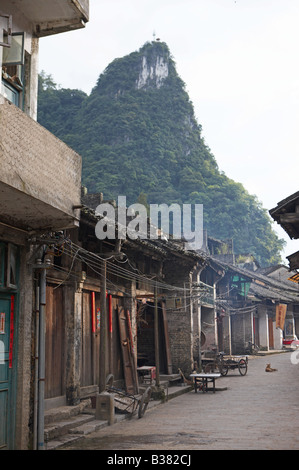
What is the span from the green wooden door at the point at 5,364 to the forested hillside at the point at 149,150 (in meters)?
58.2

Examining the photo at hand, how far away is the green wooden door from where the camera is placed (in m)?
8.24

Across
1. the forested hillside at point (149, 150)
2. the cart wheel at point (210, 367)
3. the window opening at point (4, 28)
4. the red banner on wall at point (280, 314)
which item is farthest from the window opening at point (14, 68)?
the forested hillside at point (149, 150)

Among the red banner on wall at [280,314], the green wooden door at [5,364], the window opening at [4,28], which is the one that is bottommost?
the green wooden door at [5,364]

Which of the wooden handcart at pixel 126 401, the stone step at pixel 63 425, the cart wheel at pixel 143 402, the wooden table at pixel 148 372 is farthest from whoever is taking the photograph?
the wooden table at pixel 148 372

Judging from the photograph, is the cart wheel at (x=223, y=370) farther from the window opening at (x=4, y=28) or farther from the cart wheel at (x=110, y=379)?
the window opening at (x=4, y=28)

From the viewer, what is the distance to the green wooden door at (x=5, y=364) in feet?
27.0

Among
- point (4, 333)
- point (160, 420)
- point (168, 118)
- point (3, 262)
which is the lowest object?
point (160, 420)

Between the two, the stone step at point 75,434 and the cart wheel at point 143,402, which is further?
the cart wheel at point 143,402

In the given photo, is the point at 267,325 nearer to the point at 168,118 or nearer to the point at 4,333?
the point at 4,333

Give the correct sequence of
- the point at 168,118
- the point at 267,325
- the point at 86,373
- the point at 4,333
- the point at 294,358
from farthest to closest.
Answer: the point at 168,118, the point at 267,325, the point at 294,358, the point at 86,373, the point at 4,333

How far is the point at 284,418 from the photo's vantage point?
40.3 feet

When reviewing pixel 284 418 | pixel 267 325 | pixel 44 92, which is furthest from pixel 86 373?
pixel 44 92

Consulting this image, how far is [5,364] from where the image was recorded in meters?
8.41

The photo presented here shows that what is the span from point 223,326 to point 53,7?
98.2 ft
